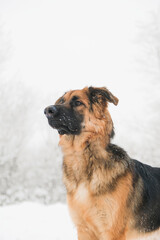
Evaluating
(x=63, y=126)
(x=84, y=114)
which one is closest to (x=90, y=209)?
(x=63, y=126)

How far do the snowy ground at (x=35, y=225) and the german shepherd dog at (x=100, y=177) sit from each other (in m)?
2.54

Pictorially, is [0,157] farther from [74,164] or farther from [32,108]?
[74,164]

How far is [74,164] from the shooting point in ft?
12.1

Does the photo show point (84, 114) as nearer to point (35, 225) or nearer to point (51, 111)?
point (51, 111)

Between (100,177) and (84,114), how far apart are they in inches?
41.1

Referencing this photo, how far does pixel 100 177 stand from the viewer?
132 inches

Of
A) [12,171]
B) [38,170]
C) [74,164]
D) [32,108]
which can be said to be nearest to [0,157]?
[12,171]

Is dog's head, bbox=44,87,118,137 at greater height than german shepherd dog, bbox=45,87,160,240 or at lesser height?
greater

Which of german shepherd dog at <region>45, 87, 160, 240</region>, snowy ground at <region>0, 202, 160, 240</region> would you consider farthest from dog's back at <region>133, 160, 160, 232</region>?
snowy ground at <region>0, 202, 160, 240</region>

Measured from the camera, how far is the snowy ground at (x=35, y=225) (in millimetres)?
5598

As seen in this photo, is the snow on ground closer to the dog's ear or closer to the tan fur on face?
the tan fur on face

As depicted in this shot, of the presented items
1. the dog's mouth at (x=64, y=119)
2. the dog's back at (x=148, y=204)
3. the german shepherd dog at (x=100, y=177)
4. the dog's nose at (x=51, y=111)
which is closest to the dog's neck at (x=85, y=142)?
the german shepherd dog at (x=100, y=177)

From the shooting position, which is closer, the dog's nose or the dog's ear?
the dog's nose

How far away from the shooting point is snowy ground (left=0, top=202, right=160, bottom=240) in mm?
5598
